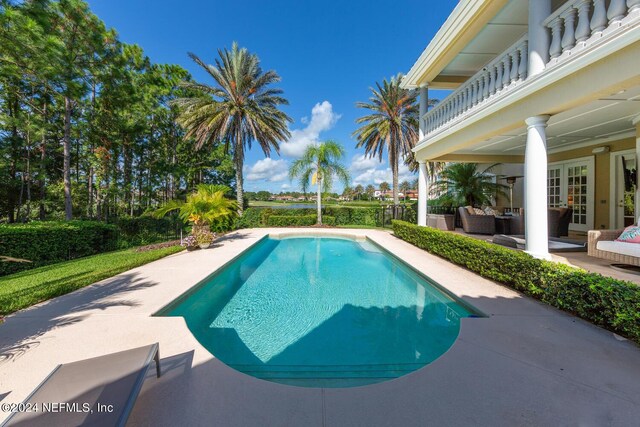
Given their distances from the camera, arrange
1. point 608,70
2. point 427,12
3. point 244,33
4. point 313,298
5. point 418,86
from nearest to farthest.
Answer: point 608,70 → point 313,298 → point 418,86 → point 427,12 → point 244,33

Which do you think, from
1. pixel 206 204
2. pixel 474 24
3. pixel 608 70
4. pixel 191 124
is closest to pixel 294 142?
pixel 191 124

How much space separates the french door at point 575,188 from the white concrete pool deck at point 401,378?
773 centimetres

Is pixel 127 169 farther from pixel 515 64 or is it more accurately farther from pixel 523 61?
pixel 523 61

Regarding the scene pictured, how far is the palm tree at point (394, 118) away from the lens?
17.5 metres

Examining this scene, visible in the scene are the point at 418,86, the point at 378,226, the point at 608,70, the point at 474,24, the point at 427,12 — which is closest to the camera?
the point at 608,70

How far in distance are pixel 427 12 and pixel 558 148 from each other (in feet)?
27.4

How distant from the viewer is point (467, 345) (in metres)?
2.97

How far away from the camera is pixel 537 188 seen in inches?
184

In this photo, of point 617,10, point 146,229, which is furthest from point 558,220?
point 146,229

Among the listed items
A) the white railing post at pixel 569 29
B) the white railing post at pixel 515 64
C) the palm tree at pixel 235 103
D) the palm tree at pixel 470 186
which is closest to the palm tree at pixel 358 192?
the palm tree at pixel 235 103

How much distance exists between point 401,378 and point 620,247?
5.16m

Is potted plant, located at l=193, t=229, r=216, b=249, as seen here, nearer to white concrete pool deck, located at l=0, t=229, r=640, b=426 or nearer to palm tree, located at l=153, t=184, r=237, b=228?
palm tree, located at l=153, t=184, r=237, b=228

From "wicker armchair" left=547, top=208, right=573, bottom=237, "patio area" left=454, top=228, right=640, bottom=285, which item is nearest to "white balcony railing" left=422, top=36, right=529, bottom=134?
"patio area" left=454, top=228, right=640, bottom=285

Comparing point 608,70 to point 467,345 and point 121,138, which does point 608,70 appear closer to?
point 467,345
